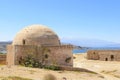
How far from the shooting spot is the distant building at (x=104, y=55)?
127 ft

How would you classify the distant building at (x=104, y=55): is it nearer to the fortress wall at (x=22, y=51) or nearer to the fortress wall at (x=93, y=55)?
the fortress wall at (x=93, y=55)

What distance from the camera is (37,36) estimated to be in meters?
26.6

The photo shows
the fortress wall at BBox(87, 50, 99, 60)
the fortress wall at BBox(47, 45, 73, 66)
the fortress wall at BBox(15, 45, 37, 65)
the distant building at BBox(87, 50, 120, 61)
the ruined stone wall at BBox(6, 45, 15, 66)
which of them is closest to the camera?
the fortress wall at BBox(15, 45, 37, 65)

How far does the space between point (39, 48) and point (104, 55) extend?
16.3m

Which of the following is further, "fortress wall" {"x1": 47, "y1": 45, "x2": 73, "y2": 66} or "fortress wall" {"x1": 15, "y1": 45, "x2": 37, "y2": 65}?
"fortress wall" {"x1": 47, "y1": 45, "x2": 73, "y2": 66}

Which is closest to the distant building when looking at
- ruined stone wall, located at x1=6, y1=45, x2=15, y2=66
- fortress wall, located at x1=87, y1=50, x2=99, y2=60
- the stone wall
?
fortress wall, located at x1=87, y1=50, x2=99, y2=60

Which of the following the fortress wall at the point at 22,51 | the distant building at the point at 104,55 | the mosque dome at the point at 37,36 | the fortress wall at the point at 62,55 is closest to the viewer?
the fortress wall at the point at 22,51

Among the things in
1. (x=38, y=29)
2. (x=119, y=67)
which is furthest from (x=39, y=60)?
(x=119, y=67)

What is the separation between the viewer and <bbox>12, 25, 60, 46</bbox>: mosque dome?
26578mm

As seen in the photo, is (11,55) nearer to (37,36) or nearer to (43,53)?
(37,36)

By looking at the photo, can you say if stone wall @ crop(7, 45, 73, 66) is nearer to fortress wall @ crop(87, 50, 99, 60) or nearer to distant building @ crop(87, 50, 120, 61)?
distant building @ crop(87, 50, 120, 61)

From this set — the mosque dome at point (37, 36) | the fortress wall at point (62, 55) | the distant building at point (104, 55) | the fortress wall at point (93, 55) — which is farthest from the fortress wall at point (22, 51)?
the fortress wall at point (93, 55)

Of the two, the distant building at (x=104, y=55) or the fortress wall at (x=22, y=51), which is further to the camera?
the distant building at (x=104, y=55)

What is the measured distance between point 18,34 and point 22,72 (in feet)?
24.0
